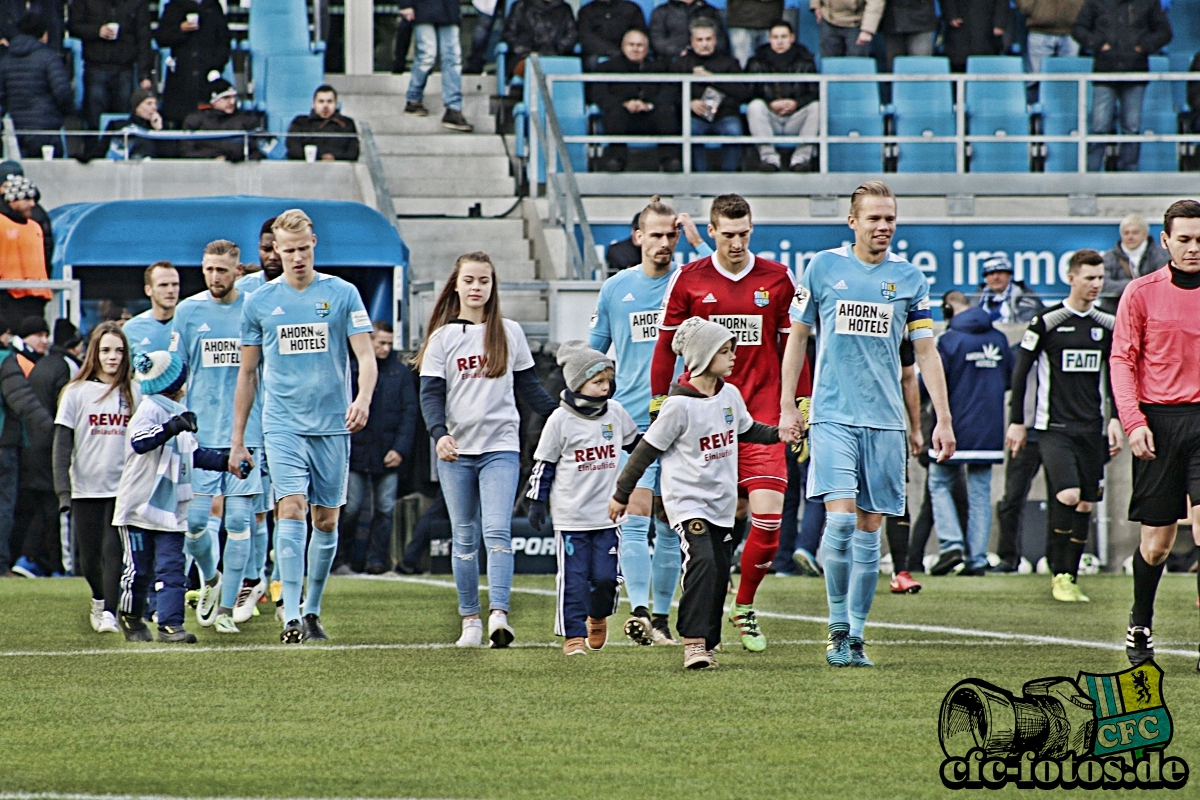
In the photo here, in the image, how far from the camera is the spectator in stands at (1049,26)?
71.9 ft

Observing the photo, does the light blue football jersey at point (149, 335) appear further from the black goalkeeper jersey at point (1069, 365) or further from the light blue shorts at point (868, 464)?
the black goalkeeper jersey at point (1069, 365)

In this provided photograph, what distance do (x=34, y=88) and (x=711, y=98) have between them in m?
7.20

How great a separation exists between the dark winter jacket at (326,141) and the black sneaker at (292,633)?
35.9 ft

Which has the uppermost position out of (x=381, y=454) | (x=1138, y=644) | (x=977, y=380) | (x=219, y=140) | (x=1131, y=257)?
(x=219, y=140)

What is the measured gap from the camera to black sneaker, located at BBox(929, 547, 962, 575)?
15.1 metres

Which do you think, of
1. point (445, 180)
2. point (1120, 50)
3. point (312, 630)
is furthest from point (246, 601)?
point (1120, 50)

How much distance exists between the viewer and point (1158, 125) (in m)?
21.0

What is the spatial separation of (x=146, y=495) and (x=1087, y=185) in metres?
13.0

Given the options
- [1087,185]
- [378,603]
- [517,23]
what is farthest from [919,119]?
[378,603]

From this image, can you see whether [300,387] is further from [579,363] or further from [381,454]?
[381,454]

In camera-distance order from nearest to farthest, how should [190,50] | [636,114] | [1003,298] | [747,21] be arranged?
1. [1003,298]
2. [636,114]
3. [190,50]
4. [747,21]

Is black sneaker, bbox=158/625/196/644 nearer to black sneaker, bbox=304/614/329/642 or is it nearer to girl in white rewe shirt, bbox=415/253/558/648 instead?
black sneaker, bbox=304/614/329/642

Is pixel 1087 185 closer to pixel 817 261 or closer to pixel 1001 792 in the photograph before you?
pixel 817 261

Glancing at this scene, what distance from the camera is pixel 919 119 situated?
20.6 m
